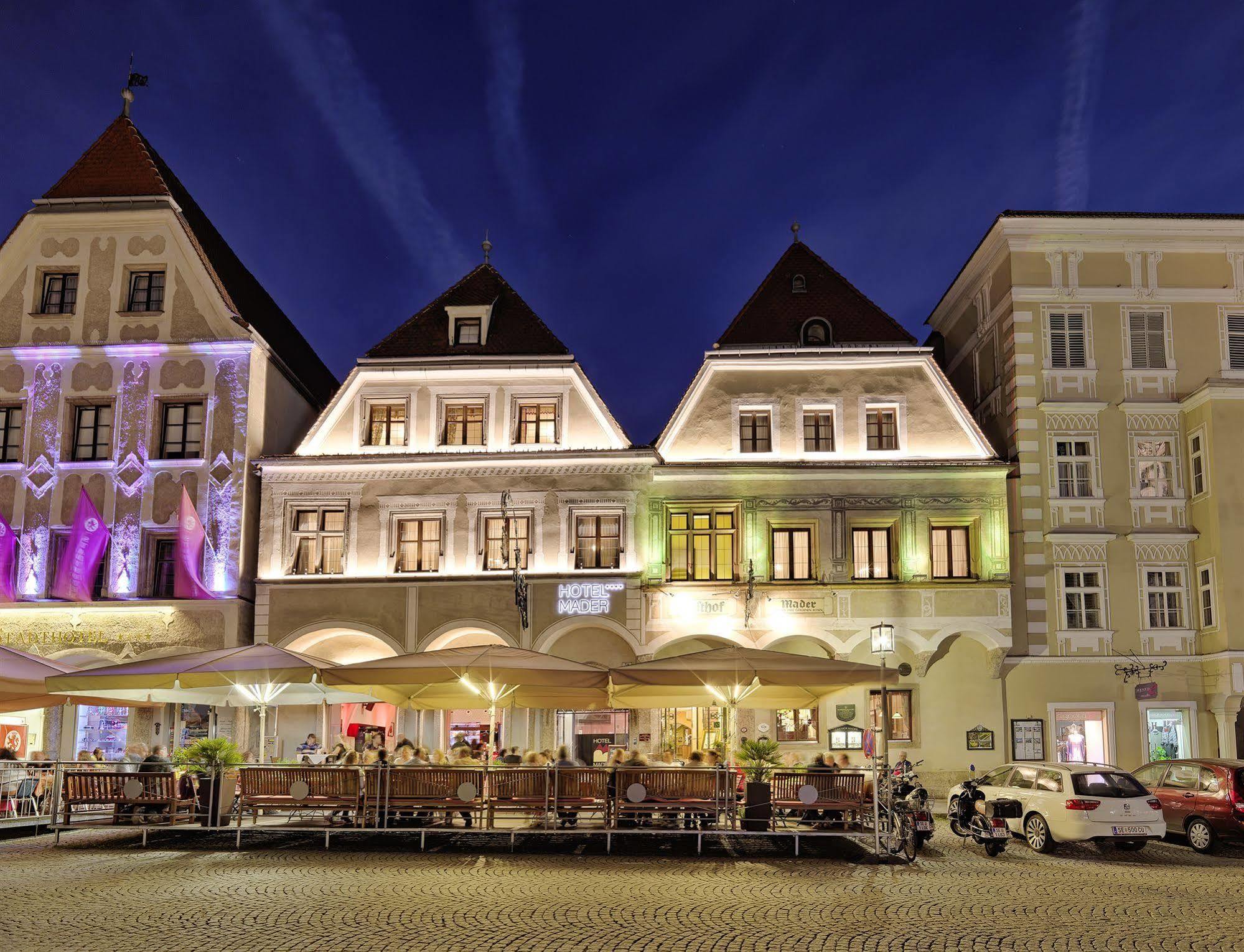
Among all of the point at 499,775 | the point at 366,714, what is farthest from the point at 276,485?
the point at 499,775

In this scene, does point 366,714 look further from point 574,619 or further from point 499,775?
point 499,775

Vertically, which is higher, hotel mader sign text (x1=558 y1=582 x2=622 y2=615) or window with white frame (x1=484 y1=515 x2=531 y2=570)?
window with white frame (x1=484 y1=515 x2=531 y2=570)

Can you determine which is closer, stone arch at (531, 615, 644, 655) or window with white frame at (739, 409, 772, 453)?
stone arch at (531, 615, 644, 655)

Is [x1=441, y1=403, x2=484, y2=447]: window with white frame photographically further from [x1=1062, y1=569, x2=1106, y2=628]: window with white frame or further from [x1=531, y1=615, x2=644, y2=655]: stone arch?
[x1=1062, y1=569, x2=1106, y2=628]: window with white frame

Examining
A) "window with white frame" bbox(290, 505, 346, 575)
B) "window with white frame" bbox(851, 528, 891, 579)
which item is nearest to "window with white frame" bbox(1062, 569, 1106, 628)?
"window with white frame" bbox(851, 528, 891, 579)

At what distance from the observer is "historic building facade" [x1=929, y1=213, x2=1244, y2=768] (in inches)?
1230

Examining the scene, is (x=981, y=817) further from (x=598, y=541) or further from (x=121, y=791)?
(x=598, y=541)

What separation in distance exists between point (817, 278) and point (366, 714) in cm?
1703

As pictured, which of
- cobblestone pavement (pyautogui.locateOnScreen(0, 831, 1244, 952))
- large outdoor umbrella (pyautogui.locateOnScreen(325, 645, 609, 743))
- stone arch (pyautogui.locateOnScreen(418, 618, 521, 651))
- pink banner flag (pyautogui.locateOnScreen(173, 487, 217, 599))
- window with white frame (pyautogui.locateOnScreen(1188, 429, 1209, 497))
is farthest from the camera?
window with white frame (pyautogui.locateOnScreen(1188, 429, 1209, 497))

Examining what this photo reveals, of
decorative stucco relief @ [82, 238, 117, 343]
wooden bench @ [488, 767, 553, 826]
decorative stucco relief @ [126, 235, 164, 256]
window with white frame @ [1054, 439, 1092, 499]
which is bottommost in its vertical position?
wooden bench @ [488, 767, 553, 826]

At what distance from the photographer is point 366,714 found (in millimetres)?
32562

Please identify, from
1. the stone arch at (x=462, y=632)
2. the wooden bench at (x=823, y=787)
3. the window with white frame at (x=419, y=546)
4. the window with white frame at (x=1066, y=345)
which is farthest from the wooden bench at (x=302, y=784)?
the window with white frame at (x=1066, y=345)

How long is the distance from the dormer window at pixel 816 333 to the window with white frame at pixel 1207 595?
11085 mm

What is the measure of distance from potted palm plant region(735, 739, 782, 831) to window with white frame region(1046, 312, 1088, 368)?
1579 centimetres
